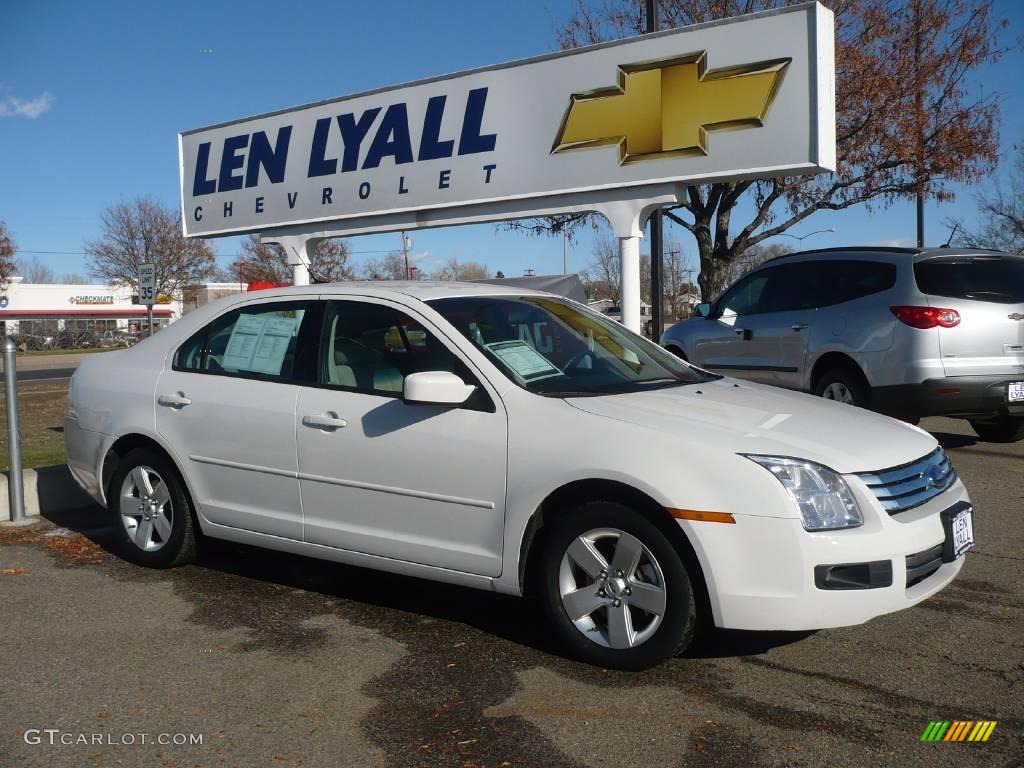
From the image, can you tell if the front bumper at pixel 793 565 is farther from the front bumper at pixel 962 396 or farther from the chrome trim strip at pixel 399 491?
the front bumper at pixel 962 396

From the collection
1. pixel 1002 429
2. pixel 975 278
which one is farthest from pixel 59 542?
pixel 1002 429

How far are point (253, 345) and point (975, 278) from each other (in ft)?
19.3

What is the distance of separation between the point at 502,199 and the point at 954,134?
12.6 metres

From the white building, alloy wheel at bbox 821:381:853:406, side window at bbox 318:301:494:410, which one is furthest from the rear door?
the white building

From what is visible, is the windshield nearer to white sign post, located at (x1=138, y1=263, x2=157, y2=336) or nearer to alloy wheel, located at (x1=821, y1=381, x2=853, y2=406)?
alloy wheel, located at (x1=821, y1=381, x2=853, y2=406)

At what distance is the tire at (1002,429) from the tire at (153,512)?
282 inches

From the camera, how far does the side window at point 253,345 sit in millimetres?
4977

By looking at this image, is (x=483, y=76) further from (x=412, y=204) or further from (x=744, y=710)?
(x=744, y=710)

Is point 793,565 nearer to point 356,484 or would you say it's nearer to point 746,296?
point 356,484

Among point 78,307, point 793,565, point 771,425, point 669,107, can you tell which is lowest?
point 793,565

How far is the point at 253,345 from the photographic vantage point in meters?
5.18

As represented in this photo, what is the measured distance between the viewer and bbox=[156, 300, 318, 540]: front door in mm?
4812

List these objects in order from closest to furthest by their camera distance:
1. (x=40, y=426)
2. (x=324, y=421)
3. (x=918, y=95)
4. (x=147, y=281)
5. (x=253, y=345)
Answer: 1. (x=324, y=421)
2. (x=253, y=345)
3. (x=40, y=426)
4. (x=918, y=95)
5. (x=147, y=281)

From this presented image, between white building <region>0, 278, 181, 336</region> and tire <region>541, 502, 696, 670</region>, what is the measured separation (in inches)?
2706
